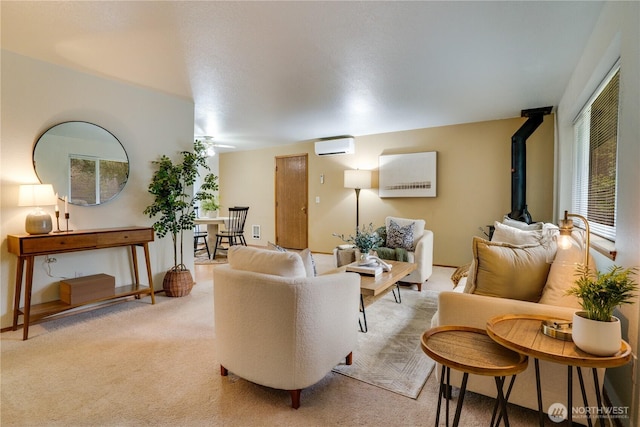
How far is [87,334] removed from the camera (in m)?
2.63

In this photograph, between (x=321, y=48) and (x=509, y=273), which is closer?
(x=509, y=273)

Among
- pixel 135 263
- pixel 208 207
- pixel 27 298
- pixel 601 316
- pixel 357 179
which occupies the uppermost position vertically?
pixel 357 179

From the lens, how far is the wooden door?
672 cm

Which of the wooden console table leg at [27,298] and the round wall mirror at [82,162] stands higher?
the round wall mirror at [82,162]

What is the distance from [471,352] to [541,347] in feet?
0.77

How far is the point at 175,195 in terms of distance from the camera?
3.56 metres

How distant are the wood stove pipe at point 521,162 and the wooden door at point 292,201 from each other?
3.70 m

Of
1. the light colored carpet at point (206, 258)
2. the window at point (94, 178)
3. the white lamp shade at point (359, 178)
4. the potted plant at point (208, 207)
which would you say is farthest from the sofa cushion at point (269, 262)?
the potted plant at point (208, 207)

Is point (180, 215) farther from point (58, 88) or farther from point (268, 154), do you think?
point (268, 154)

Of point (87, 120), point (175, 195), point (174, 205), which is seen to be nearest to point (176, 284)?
point (174, 205)

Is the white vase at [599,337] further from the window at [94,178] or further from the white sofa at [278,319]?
the window at [94,178]

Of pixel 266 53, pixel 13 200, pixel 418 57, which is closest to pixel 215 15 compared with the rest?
pixel 266 53

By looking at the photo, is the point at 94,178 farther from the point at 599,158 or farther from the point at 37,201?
the point at 599,158

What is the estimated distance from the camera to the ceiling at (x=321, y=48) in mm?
2062
